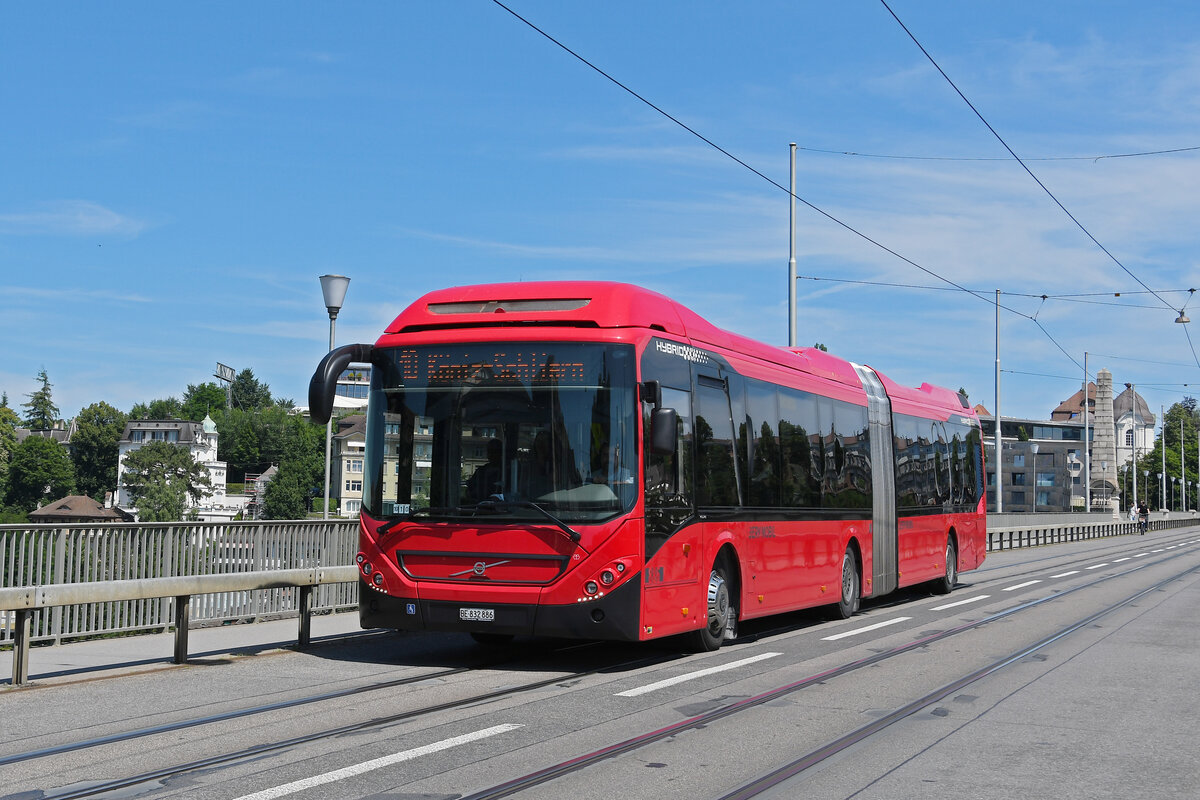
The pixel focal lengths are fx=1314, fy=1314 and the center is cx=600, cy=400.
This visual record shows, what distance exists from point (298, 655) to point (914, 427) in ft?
39.0

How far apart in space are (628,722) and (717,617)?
4.48m

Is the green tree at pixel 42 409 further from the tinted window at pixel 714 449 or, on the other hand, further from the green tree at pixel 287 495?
the tinted window at pixel 714 449

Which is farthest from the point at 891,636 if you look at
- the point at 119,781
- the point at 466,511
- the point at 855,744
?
the point at 119,781

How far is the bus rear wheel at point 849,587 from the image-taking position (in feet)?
55.4

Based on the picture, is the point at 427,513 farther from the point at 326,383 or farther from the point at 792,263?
the point at 792,263

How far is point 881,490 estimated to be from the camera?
18.5 meters

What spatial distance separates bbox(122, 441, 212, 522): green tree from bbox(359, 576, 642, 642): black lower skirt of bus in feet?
445

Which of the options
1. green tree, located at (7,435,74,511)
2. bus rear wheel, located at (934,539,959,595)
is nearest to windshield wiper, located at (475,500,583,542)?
bus rear wheel, located at (934,539,959,595)

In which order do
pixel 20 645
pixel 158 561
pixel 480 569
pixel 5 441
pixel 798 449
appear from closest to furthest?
pixel 20 645 → pixel 480 569 → pixel 158 561 → pixel 798 449 → pixel 5 441

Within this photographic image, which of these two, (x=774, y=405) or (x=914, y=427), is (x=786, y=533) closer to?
(x=774, y=405)

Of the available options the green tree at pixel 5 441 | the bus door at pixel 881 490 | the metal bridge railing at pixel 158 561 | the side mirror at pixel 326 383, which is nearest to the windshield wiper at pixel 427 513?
the side mirror at pixel 326 383

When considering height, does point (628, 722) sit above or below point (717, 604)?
below

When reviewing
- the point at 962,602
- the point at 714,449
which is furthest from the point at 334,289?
the point at 962,602

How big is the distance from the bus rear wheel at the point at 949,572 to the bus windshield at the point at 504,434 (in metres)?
13.0
